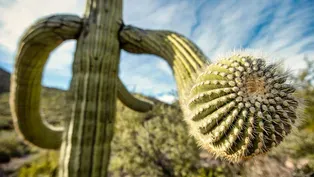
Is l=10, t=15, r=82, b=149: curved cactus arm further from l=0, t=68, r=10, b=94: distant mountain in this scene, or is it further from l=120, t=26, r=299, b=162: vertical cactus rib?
l=0, t=68, r=10, b=94: distant mountain

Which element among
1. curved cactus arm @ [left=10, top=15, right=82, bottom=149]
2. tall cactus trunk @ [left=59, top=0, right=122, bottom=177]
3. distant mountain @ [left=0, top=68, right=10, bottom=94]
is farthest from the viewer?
distant mountain @ [left=0, top=68, right=10, bottom=94]

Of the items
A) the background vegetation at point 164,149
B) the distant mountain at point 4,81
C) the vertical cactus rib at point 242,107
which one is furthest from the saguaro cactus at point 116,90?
the distant mountain at point 4,81

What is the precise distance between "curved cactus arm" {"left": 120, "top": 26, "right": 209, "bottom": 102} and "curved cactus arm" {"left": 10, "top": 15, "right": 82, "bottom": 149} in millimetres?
585

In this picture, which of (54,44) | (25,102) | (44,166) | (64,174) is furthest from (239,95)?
(44,166)

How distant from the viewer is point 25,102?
3299mm

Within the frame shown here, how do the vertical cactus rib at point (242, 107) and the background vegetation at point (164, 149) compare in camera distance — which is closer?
the vertical cactus rib at point (242, 107)

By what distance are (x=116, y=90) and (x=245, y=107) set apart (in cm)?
175

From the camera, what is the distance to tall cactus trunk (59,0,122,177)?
230 cm

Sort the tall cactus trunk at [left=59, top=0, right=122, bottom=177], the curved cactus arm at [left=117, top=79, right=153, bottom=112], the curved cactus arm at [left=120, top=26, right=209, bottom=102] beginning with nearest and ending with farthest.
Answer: the curved cactus arm at [left=120, top=26, right=209, bottom=102] < the tall cactus trunk at [left=59, top=0, right=122, bottom=177] < the curved cactus arm at [left=117, top=79, right=153, bottom=112]

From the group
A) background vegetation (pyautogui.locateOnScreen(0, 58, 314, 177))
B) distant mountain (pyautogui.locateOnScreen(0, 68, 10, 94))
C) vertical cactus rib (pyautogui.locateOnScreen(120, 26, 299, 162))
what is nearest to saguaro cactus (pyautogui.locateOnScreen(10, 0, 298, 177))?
vertical cactus rib (pyautogui.locateOnScreen(120, 26, 299, 162))

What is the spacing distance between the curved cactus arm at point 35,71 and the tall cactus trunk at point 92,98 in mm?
232

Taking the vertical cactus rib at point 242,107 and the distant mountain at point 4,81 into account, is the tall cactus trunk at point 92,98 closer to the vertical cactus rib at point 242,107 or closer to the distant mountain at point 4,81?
the vertical cactus rib at point 242,107

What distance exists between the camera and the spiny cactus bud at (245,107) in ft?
3.50

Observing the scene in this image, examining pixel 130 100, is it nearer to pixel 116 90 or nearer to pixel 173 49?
pixel 116 90
